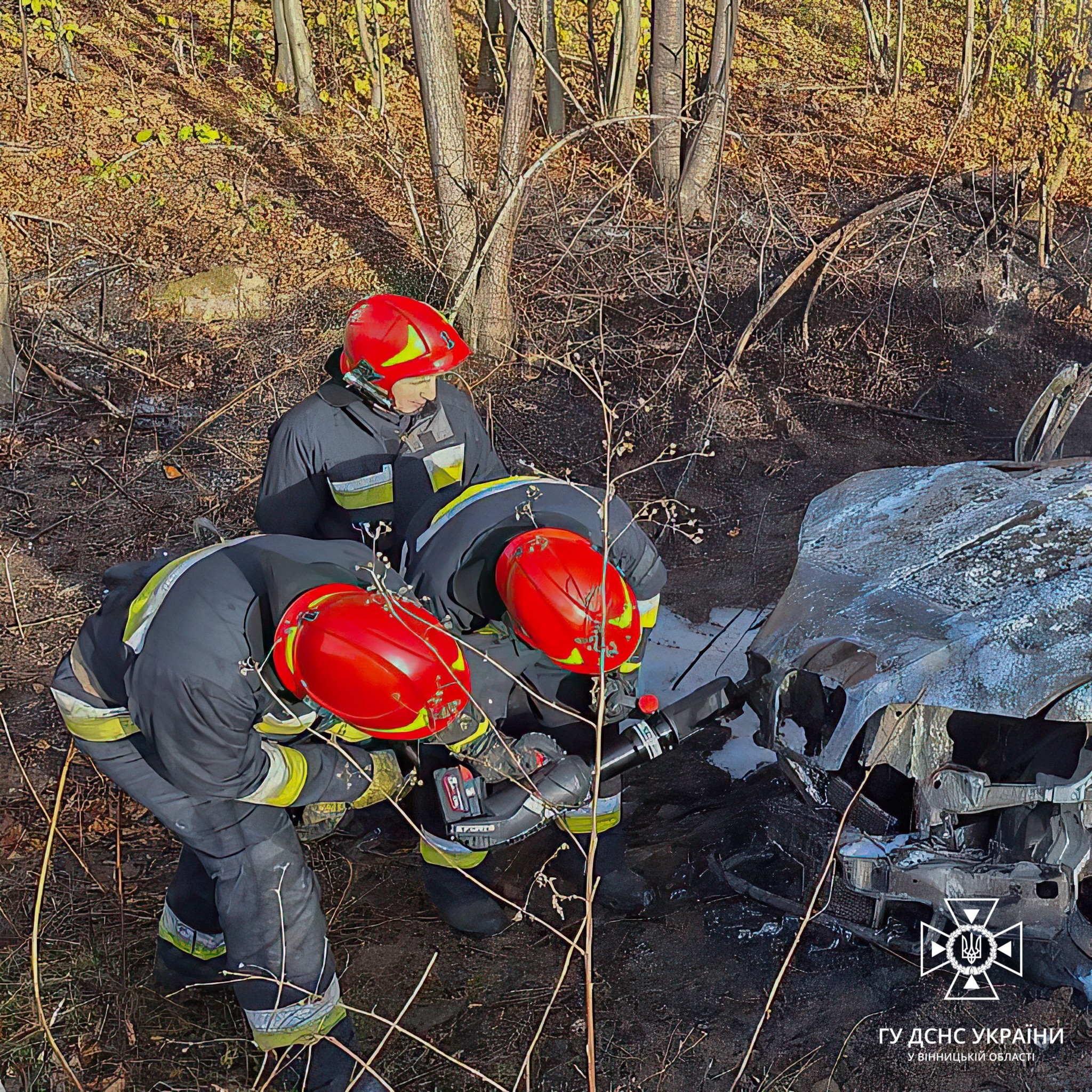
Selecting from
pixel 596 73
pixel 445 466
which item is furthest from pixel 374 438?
pixel 596 73

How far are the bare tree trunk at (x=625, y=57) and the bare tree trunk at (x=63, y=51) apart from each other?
5320 mm

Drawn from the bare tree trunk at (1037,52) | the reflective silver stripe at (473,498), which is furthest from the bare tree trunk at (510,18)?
the bare tree trunk at (1037,52)

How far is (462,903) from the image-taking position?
3717 mm

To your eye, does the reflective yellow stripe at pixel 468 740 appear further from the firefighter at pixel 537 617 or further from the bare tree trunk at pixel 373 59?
the bare tree trunk at pixel 373 59

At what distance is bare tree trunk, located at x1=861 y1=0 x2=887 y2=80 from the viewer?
10.6m

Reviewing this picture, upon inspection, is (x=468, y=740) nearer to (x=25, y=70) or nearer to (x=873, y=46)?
(x=25, y=70)

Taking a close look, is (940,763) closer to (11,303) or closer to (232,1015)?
(232,1015)

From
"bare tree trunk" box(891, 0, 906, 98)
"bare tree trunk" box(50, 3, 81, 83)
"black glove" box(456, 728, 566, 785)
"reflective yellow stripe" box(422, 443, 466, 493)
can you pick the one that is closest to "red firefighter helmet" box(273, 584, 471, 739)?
"black glove" box(456, 728, 566, 785)

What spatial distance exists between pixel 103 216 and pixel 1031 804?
8.48 metres

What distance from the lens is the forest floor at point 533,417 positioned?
3.37 m

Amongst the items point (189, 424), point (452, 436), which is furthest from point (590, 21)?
point (452, 436)

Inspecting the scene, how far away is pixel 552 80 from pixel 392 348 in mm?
6695

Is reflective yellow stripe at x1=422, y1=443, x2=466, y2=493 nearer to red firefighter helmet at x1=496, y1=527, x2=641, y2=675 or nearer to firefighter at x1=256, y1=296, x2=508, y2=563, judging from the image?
firefighter at x1=256, y1=296, x2=508, y2=563

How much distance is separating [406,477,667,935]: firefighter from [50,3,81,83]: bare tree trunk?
8.88m
